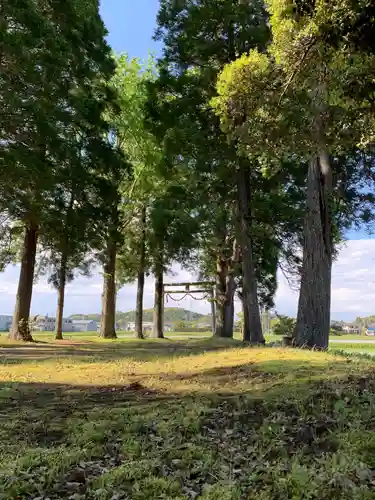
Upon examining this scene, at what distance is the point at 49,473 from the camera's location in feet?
11.2

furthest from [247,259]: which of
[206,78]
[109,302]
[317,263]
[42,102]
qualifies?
[109,302]

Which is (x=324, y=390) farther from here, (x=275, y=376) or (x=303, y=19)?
(x=303, y=19)

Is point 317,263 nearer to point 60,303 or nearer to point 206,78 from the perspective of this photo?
point 206,78

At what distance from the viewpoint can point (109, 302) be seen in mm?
23266

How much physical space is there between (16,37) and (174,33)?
19.0 ft

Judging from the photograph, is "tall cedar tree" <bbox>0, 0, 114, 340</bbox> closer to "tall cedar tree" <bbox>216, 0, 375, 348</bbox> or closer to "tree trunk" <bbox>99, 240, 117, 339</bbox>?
"tall cedar tree" <bbox>216, 0, 375, 348</bbox>

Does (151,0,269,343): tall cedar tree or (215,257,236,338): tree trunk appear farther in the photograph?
(215,257,236,338): tree trunk

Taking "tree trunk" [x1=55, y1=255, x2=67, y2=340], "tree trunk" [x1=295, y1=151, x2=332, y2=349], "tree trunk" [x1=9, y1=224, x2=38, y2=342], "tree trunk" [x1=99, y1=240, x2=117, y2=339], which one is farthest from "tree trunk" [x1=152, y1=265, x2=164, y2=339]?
"tree trunk" [x1=295, y1=151, x2=332, y2=349]

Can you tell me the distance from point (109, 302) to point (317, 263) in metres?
14.6

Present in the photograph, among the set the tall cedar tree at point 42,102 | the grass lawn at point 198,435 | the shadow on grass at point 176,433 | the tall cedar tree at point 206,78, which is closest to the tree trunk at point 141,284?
the tall cedar tree at point 42,102

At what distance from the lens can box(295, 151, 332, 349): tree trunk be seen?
10.5 meters

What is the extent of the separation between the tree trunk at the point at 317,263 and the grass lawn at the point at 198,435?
107 inches

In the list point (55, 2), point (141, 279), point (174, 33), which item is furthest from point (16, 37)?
point (141, 279)

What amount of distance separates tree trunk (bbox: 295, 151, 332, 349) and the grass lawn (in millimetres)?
2718
